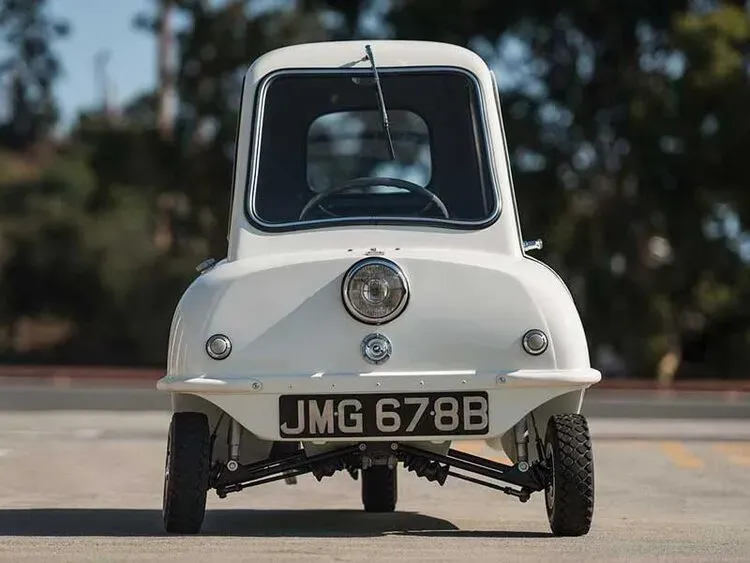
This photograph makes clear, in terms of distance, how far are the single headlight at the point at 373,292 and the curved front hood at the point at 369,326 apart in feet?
0.14

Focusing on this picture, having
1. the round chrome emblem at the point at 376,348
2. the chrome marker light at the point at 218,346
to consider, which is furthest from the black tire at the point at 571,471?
the chrome marker light at the point at 218,346

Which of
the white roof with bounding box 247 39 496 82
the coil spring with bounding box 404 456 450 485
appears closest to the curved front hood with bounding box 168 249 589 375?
the coil spring with bounding box 404 456 450 485

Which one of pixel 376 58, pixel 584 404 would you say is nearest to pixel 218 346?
pixel 376 58

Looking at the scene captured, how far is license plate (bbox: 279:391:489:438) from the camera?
7.84 meters

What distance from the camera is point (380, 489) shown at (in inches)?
405

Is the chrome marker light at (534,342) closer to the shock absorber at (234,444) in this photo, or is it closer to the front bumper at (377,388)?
the front bumper at (377,388)

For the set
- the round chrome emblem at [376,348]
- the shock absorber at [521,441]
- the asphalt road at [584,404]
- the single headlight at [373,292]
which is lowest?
the asphalt road at [584,404]

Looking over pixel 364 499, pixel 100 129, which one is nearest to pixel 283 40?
pixel 100 129

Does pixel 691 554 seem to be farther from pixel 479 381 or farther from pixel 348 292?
pixel 348 292

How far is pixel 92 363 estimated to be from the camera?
4509 centimetres

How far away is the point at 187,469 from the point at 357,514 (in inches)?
97.2

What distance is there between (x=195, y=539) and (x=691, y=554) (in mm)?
2092

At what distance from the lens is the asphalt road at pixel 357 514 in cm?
753

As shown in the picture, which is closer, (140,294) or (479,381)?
(479,381)
